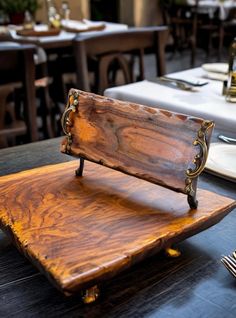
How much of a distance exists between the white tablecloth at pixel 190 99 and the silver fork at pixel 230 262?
1.81 feet

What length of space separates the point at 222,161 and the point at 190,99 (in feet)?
1.26

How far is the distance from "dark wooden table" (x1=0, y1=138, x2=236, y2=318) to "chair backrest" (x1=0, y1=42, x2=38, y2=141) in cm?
92

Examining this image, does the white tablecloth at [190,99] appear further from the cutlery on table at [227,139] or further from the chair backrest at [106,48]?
the chair backrest at [106,48]

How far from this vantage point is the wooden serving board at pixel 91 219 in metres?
0.47

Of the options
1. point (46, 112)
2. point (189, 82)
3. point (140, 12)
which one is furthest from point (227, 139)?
point (140, 12)

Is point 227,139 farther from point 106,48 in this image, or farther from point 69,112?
point 106,48

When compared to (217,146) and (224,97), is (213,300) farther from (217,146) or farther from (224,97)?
(224,97)

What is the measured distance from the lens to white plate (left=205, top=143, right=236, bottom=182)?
0.79 m

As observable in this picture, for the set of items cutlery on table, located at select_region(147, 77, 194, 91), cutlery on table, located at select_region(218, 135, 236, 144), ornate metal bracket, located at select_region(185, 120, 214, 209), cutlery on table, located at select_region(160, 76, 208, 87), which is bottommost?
cutlery on table, located at select_region(218, 135, 236, 144)

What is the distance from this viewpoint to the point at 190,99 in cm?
118

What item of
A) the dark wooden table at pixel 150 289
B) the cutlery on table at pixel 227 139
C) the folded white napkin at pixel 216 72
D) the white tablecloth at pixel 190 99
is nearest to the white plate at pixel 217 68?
the folded white napkin at pixel 216 72

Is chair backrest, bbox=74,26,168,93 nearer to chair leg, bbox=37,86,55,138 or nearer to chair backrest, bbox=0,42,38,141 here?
chair backrest, bbox=0,42,38,141

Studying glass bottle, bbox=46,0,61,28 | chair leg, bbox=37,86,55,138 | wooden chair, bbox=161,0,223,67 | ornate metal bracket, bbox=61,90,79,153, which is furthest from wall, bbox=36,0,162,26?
ornate metal bracket, bbox=61,90,79,153

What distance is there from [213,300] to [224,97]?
2.65 feet
